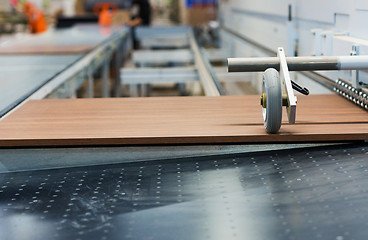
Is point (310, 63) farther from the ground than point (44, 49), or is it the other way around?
point (310, 63)

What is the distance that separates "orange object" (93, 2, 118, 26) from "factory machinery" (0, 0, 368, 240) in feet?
16.1

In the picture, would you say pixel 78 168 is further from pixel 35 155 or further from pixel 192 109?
pixel 192 109

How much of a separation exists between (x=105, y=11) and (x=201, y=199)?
20.3ft

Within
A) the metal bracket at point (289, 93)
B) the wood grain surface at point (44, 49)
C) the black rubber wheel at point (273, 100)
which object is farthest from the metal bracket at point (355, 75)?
the wood grain surface at point (44, 49)

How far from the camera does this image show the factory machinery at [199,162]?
0.91m

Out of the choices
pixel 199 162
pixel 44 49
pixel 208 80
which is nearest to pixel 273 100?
pixel 199 162

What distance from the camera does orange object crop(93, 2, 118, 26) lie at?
6.62 m

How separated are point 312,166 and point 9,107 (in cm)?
97

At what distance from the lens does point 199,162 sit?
3.93 feet

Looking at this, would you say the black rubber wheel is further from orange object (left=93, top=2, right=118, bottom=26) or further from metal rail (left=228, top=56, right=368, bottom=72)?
orange object (left=93, top=2, right=118, bottom=26)

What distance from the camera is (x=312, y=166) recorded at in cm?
113

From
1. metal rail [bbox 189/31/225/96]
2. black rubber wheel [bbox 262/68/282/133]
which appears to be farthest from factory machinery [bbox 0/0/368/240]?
metal rail [bbox 189/31/225/96]

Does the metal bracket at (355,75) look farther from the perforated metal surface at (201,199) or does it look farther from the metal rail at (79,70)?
the metal rail at (79,70)

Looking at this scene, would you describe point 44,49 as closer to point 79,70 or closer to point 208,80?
point 79,70
